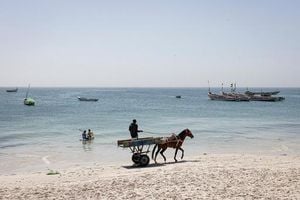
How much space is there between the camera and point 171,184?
13.7 metres

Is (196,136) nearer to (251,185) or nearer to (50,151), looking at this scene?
(50,151)

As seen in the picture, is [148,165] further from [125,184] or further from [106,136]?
[106,136]

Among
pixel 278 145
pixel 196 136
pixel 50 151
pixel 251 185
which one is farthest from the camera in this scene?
pixel 196 136

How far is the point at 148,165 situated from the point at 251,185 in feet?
21.6

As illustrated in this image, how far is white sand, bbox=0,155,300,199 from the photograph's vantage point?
40.9ft

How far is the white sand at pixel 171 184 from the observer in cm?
1246

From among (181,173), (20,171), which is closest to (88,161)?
(20,171)

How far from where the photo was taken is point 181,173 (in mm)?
15539

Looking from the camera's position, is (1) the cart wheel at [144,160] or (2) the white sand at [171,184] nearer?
(2) the white sand at [171,184]

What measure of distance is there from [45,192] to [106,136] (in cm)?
2328

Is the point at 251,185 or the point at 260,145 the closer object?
the point at 251,185

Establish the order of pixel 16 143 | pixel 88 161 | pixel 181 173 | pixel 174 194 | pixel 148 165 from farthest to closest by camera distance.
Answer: pixel 16 143, pixel 88 161, pixel 148 165, pixel 181 173, pixel 174 194

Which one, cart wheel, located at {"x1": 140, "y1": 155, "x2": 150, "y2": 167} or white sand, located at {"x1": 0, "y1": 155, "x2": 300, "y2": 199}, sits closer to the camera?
white sand, located at {"x1": 0, "y1": 155, "x2": 300, "y2": 199}

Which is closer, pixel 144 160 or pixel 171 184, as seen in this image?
pixel 171 184
